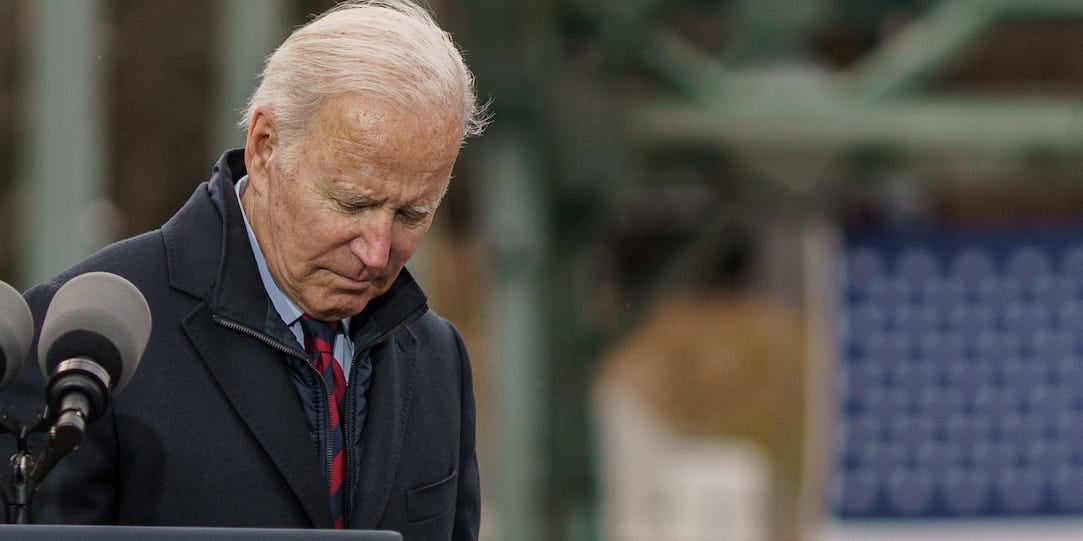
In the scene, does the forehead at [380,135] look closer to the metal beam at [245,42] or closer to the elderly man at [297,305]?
the elderly man at [297,305]

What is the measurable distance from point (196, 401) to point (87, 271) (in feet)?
0.65

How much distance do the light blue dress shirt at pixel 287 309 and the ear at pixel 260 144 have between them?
88mm

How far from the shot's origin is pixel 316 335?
8.73ft

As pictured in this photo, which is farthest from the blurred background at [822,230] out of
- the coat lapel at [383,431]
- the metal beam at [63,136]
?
the coat lapel at [383,431]

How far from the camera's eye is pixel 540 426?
9031mm

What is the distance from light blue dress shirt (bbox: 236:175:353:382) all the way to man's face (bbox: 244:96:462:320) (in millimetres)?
16

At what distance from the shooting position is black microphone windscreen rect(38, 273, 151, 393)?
87.8 inches

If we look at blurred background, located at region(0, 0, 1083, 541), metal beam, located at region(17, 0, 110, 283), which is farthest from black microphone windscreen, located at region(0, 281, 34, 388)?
blurred background, located at region(0, 0, 1083, 541)

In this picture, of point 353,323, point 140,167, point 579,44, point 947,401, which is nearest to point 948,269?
point 947,401

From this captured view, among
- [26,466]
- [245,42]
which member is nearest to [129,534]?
[26,466]

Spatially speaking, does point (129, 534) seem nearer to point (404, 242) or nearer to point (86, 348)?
point (86, 348)

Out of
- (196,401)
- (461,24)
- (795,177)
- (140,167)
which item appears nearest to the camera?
(196,401)

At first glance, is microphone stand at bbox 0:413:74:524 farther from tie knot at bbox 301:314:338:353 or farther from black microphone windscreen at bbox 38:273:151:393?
tie knot at bbox 301:314:338:353

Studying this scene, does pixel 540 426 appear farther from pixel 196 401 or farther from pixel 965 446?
pixel 196 401
